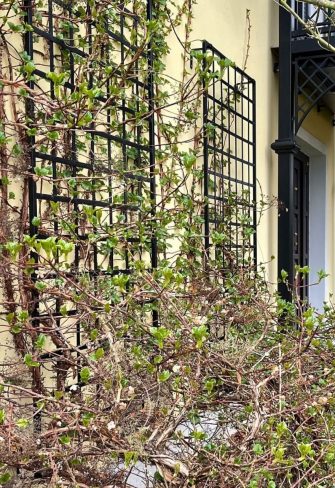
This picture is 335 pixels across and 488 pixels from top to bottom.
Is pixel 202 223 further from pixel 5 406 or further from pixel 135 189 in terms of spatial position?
pixel 5 406

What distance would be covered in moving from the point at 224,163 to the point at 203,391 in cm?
265

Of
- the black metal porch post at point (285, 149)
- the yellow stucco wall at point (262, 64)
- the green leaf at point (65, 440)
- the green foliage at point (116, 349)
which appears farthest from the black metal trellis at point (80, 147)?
the black metal porch post at point (285, 149)

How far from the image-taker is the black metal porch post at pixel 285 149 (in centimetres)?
511

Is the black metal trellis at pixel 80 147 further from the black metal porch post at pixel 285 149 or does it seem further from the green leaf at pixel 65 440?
the black metal porch post at pixel 285 149

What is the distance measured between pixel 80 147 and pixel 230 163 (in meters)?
2.06

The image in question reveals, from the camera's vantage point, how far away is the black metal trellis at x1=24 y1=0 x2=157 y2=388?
86.4 inches

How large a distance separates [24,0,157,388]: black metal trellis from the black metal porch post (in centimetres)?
222

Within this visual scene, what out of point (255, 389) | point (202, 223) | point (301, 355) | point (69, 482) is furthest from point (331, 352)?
point (202, 223)

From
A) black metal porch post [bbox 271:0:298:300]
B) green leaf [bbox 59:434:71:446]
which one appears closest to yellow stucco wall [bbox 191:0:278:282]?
black metal porch post [bbox 271:0:298:300]

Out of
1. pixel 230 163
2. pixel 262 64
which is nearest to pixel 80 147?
pixel 230 163

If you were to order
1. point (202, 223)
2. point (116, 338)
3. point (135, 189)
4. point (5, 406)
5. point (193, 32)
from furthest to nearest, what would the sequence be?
point (193, 32)
point (202, 223)
point (135, 189)
point (116, 338)
point (5, 406)

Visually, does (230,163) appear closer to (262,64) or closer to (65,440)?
(262,64)

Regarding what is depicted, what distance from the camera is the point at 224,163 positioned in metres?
4.31

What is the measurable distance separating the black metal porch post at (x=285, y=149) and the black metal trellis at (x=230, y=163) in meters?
0.29
